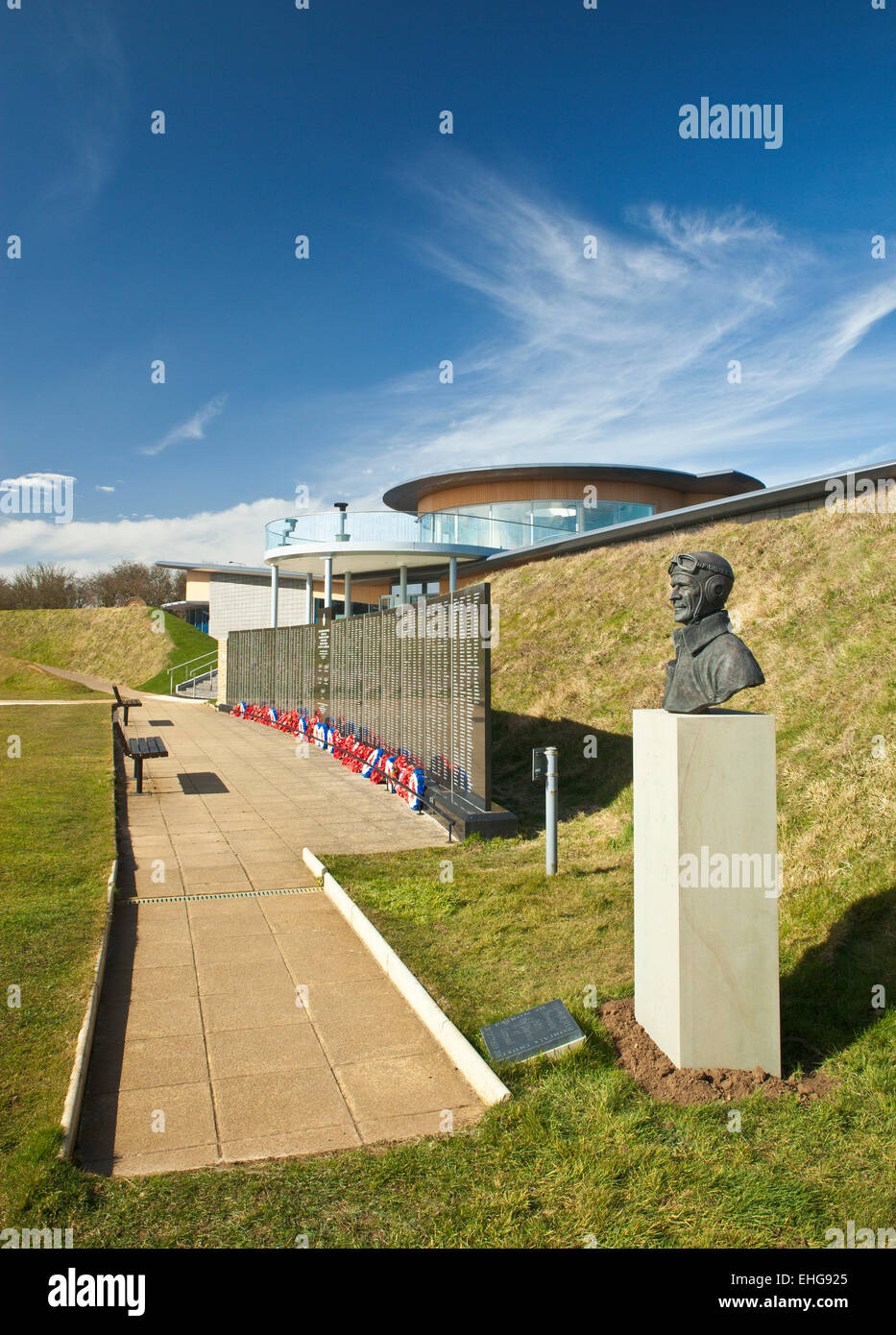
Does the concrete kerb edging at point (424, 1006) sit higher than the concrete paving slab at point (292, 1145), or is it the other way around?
the concrete kerb edging at point (424, 1006)

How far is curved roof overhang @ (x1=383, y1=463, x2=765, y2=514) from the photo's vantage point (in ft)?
93.5

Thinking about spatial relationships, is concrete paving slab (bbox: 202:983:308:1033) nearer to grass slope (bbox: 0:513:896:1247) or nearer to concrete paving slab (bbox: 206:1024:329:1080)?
concrete paving slab (bbox: 206:1024:329:1080)

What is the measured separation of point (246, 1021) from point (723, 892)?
2856mm

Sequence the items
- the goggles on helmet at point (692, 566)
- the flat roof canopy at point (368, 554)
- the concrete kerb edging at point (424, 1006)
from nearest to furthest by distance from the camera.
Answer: the concrete kerb edging at point (424, 1006) < the goggles on helmet at point (692, 566) < the flat roof canopy at point (368, 554)

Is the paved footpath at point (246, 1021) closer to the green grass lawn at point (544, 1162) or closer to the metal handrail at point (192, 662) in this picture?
the green grass lawn at point (544, 1162)

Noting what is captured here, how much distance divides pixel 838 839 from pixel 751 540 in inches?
403

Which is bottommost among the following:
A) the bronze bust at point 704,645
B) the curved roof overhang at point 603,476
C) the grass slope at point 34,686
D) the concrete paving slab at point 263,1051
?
the concrete paving slab at point 263,1051

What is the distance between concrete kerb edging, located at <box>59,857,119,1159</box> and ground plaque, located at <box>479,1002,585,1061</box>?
1.97m

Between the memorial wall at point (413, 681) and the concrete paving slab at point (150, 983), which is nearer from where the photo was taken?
the concrete paving slab at point (150, 983)

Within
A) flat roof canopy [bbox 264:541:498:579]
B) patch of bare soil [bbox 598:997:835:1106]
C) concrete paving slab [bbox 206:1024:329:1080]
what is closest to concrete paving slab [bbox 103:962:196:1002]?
concrete paving slab [bbox 206:1024:329:1080]

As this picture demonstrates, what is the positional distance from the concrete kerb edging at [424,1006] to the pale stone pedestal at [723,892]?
0.94 m

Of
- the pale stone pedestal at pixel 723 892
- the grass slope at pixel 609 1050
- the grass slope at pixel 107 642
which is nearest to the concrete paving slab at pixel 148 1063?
the grass slope at pixel 609 1050

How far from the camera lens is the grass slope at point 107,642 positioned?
136 ft

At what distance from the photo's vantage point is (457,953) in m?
6.05
